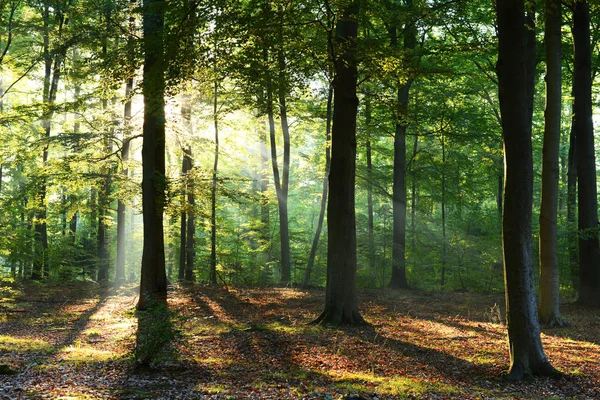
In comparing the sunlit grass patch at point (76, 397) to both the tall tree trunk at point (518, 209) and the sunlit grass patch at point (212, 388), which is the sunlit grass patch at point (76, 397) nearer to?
the sunlit grass patch at point (212, 388)

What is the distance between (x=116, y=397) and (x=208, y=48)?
5510 mm

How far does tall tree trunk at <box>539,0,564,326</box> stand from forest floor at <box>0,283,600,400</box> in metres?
0.68

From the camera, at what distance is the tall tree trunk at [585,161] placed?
40.0 ft

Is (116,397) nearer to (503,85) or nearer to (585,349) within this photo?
(503,85)

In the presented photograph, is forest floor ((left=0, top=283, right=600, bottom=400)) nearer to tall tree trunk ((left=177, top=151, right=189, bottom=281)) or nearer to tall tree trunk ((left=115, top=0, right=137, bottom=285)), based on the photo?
tall tree trunk ((left=177, top=151, right=189, bottom=281))

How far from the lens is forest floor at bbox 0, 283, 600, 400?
219 inches

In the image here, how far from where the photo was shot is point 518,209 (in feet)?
20.4

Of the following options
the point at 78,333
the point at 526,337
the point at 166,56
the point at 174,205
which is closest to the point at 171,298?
the point at 174,205

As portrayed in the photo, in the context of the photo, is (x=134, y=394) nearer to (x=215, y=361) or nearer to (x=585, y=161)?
(x=215, y=361)

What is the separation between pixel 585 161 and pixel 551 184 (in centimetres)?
355

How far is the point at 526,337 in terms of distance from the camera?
6199 millimetres

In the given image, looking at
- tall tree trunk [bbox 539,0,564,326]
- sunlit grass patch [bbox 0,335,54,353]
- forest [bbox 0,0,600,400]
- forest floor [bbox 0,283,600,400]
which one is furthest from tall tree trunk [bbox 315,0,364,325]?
sunlit grass patch [bbox 0,335,54,353]

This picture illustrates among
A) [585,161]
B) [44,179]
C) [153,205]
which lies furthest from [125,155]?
[585,161]

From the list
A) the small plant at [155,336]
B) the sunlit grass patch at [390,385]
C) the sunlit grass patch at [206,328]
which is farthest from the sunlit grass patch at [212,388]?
the sunlit grass patch at [206,328]
